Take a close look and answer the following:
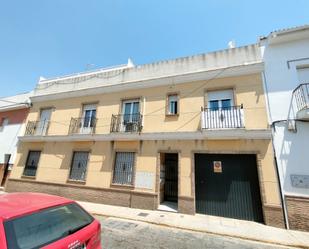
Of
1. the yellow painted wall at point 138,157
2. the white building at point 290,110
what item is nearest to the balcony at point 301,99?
the white building at point 290,110

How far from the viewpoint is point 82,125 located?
10953mm

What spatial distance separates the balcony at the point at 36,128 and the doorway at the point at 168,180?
854 centimetres

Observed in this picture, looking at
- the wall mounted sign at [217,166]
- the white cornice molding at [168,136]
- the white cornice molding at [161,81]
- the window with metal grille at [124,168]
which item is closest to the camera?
the white cornice molding at [168,136]

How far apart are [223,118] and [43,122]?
12.0 meters

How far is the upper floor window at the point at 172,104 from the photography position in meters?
9.34

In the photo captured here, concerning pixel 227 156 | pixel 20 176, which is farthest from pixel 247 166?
pixel 20 176

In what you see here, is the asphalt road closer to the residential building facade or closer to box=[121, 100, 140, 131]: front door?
box=[121, 100, 140, 131]: front door

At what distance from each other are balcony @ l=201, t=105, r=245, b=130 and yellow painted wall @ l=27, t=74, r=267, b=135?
387mm

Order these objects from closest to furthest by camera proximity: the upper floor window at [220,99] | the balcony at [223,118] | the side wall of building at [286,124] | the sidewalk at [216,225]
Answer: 1. the sidewalk at [216,225]
2. the side wall of building at [286,124]
3. the balcony at [223,118]
4. the upper floor window at [220,99]

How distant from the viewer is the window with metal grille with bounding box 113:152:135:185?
8.98 meters

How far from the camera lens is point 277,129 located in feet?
23.7

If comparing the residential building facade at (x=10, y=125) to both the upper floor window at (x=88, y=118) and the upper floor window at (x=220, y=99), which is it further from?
the upper floor window at (x=220, y=99)

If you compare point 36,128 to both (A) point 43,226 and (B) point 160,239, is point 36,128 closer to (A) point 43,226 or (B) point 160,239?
(B) point 160,239

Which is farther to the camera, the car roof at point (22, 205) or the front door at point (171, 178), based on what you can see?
the front door at point (171, 178)
